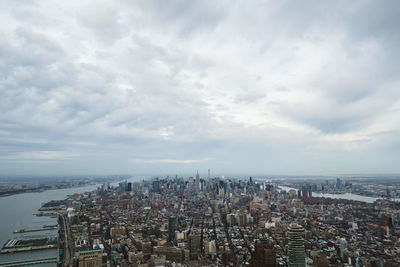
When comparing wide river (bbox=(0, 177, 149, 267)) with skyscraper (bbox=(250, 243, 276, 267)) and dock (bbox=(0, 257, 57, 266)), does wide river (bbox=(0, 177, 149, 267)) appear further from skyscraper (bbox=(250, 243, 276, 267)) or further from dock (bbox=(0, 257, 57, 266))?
skyscraper (bbox=(250, 243, 276, 267))

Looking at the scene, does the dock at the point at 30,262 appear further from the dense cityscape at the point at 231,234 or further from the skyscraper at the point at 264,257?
the skyscraper at the point at 264,257

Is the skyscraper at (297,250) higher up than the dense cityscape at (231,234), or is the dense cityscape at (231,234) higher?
the skyscraper at (297,250)

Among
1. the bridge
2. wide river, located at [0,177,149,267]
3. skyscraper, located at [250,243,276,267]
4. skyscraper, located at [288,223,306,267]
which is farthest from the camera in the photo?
wide river, located at [0,177,149,267]

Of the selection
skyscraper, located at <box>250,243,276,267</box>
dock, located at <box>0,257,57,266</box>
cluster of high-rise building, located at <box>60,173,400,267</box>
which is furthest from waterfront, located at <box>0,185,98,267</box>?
skyscraper, located at <box>250,243,276,267</box>

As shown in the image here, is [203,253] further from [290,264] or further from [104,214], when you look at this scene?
[104,214]

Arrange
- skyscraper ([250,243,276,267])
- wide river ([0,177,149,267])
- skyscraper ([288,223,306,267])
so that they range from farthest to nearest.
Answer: wide river ([0,177,149,267]) < skyscraper ([250,243,276,267]) < skyscraper ([288,223,306,267])

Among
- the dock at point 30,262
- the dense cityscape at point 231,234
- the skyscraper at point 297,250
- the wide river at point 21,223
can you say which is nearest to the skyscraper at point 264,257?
the dense cityscape at point 231,234
